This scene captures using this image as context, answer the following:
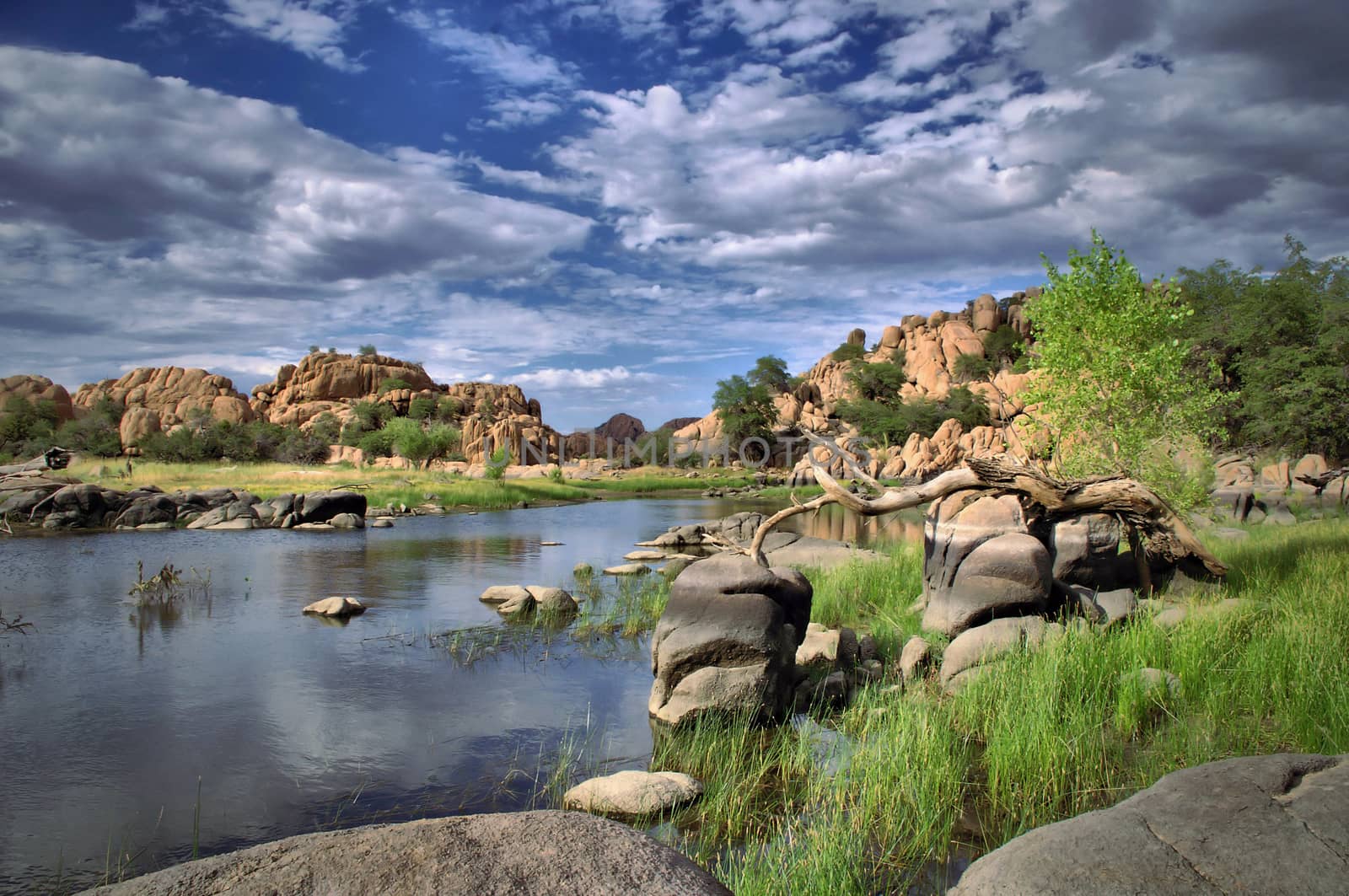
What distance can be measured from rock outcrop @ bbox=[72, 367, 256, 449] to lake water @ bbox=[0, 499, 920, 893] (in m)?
95.2

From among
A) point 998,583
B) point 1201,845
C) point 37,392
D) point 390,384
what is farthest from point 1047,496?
point 390,384

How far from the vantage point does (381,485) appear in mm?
47156

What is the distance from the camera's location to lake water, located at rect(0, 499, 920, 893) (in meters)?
7.04

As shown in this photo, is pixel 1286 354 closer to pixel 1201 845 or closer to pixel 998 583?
pixel 998 583

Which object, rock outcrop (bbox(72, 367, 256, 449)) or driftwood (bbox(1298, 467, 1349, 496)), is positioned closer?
driftwood (bbox(1298, 467, 1349, 496))

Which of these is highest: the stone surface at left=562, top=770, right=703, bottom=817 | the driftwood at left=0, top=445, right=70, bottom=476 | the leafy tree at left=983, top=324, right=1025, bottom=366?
the leafy tree at left=983, top=324, right=1025, bottom=366

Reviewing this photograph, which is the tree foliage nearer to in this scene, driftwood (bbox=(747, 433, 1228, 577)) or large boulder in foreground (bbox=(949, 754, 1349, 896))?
driftwood (bbox=(747, 433, 1228, 577))

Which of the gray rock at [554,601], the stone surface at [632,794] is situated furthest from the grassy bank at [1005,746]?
the gray rock at [554,601]

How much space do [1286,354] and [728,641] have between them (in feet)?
135

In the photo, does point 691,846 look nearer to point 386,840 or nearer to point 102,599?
point 386,840

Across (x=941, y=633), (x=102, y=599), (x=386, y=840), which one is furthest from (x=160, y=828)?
(x=102, y=599)

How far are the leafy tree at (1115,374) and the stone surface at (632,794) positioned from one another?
12183mm

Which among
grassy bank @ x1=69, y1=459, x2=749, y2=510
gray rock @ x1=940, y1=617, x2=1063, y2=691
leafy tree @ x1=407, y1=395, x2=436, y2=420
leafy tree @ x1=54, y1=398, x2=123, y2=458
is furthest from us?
leafy tree @ x1=407, y1=395, x2=436, y2=420

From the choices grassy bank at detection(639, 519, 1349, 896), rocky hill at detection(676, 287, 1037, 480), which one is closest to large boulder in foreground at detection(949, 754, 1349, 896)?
grassy bank at detection(639, 519, 1349, 896)
